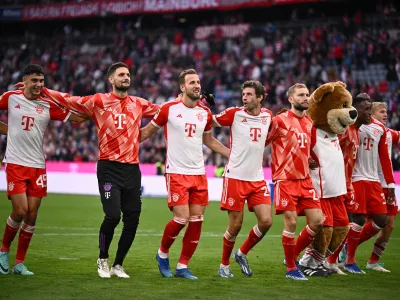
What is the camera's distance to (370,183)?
35.2 ft

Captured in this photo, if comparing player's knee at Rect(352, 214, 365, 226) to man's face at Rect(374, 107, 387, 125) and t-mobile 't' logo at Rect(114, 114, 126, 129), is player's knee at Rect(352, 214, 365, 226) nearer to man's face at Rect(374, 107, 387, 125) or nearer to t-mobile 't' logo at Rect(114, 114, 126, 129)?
man's face at Rect(374, 107, 387, 125)

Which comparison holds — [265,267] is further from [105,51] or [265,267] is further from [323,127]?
[105,51]

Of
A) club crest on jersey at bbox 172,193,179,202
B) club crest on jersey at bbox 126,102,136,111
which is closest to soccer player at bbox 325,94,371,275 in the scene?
club crest on jersey at bbox 172,193,179,202

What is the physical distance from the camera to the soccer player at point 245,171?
9.44 meters

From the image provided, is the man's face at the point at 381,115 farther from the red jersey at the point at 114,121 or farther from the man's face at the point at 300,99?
the red jersey at the point at 114,121

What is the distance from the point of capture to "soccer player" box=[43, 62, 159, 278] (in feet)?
29.5

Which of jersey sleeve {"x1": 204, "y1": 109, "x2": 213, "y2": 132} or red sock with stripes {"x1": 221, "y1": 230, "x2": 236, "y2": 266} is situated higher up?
jersey sleeve {"x1": 204, "y1": 109, "x2": 213, "y2": 132}

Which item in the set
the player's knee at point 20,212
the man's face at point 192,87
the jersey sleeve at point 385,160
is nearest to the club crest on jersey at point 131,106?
the man's face at point 192,87

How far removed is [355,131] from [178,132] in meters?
2.72

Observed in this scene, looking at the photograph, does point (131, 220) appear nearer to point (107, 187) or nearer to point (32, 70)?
point (107, 187)

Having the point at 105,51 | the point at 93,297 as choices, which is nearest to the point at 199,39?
the point at 105,51

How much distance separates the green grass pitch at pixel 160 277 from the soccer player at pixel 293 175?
0.54 m

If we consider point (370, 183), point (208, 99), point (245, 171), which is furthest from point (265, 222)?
point (370, 183)

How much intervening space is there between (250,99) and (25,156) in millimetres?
2832
